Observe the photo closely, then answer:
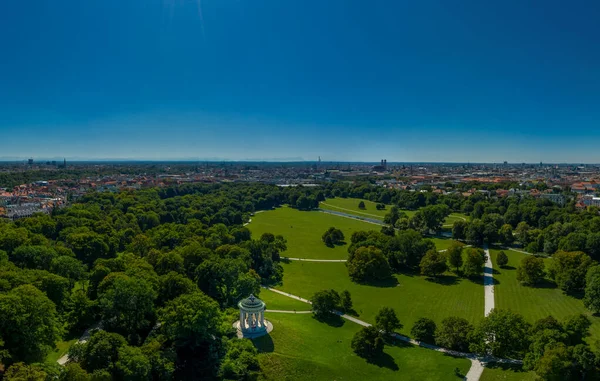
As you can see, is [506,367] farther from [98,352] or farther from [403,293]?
[98,352]

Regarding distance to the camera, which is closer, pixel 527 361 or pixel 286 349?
pixel 527 361

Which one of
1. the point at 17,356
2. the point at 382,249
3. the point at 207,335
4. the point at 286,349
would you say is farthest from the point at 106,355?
the point at 382,249

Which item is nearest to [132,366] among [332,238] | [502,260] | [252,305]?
[252,305]

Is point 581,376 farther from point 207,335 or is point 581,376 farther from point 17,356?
point 17,356

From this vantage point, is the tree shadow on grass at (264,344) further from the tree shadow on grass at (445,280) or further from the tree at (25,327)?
the tree shadow on grass at (445,280)

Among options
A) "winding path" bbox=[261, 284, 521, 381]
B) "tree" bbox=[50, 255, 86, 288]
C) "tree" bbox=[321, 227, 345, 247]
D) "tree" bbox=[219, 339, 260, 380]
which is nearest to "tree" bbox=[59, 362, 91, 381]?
"tree" bbox=[219, 339, 260, 380]

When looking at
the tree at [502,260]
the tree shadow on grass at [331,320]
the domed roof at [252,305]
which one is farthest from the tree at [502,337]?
the tree at [502,260]
